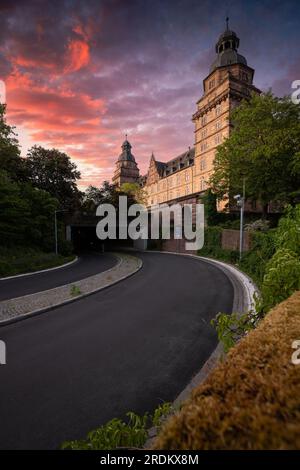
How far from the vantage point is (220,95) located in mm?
38094

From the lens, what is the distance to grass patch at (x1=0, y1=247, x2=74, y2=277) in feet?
55.1

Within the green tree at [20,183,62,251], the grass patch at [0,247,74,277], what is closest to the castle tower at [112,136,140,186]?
the green tree at [20,183,62,251]

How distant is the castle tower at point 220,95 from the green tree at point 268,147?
15.6 metres

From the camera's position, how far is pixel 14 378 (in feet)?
14.9

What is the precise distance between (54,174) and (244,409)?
37.6 m

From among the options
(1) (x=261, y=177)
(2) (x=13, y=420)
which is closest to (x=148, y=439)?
(2) (x=13, y=420)

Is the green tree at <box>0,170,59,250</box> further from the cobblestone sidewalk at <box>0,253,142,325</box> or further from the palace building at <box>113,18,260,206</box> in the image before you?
the palace building at <box>113,18,260,206</box>

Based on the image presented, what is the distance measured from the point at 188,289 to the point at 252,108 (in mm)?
21216

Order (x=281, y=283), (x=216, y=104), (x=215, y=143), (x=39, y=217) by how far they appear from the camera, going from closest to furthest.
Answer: (x=281, y=283) < (x=39, y=217) < (x=216, y=104) < (x=215, y=143)

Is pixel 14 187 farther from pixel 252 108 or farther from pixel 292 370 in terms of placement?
pixel 252 108

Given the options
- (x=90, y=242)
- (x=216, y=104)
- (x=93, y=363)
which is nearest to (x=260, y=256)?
(x=93, y=363)

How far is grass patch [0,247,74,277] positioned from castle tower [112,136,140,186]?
77.4 metres

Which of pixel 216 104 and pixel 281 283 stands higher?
pixel 216 104

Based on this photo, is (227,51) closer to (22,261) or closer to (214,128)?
(214,128)
